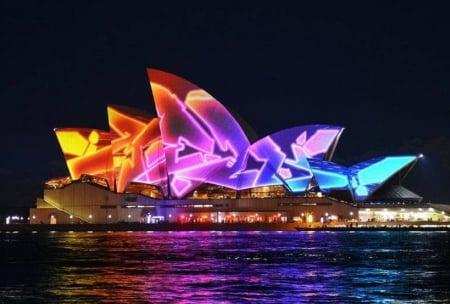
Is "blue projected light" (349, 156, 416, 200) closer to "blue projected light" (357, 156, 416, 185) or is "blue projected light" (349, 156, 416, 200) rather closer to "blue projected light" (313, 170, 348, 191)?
"blue projected light" (357, 156, 416, 185)

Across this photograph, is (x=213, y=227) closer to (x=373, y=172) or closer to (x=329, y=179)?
(x=329, y=179)

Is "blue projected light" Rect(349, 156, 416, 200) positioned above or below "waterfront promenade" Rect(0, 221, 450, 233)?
above

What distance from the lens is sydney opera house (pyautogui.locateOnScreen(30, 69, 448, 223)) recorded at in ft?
292

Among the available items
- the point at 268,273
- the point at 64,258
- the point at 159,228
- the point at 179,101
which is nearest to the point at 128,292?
the point at 268,273

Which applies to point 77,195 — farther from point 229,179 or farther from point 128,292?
point 128,292

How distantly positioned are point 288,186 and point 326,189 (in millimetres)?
4314

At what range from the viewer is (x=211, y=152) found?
298 feet

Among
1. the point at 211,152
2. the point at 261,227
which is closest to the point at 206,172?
the point at 211,152

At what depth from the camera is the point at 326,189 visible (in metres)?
91.6

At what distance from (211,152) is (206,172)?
113 inches

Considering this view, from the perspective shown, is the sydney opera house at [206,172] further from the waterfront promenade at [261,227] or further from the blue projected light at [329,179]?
the waterfront promenade at [261,227]

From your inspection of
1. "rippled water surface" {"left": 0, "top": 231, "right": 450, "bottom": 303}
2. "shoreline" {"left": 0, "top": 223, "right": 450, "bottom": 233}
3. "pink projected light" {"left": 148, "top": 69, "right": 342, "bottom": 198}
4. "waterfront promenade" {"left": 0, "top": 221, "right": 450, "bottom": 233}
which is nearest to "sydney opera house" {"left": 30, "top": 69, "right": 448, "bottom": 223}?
"pink projected light" {"left": 148, "top": 69, "right": 342, "bottom": 198}

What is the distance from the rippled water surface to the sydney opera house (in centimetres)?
3315

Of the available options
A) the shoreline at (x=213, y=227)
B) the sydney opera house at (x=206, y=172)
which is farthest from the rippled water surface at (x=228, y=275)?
the shoreline at (x=213, y=227)
